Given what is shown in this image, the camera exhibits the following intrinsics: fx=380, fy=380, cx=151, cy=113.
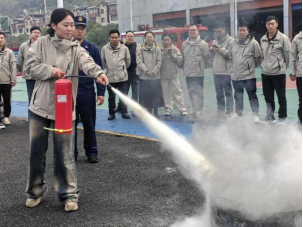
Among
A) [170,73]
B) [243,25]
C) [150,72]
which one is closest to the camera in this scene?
[243,25]

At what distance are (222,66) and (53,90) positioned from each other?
15.9ft

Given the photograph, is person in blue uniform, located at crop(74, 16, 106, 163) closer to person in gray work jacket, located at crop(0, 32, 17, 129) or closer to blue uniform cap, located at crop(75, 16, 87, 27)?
blue uniform cap, located at crop(75, 16, 87, 27)

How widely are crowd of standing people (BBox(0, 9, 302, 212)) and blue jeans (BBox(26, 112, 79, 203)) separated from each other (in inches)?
0.4

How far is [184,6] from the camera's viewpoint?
600 cm

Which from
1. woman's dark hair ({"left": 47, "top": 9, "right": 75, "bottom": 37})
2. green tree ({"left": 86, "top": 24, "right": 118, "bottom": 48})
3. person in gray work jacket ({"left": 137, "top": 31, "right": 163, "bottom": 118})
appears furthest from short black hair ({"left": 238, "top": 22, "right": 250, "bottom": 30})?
green tree ({"left": 86, "top": 24, "right": 118, "bottom": 48})

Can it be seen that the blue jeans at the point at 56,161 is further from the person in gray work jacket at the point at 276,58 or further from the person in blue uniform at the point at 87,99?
the person in gray work jacket at the point at 276,58

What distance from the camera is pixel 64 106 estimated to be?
3615 mm

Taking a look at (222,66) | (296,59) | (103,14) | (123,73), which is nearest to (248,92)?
(222,66)

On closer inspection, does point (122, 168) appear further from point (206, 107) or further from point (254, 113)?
point (206, 107)

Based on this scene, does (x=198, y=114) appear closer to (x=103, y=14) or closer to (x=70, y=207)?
(x=70, y=207)

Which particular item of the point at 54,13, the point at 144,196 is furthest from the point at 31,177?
the point at 54,13

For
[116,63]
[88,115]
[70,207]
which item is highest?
[116,63]

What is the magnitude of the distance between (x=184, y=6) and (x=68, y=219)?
12.5ft

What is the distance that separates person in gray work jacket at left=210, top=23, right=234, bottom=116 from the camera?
307 inches
